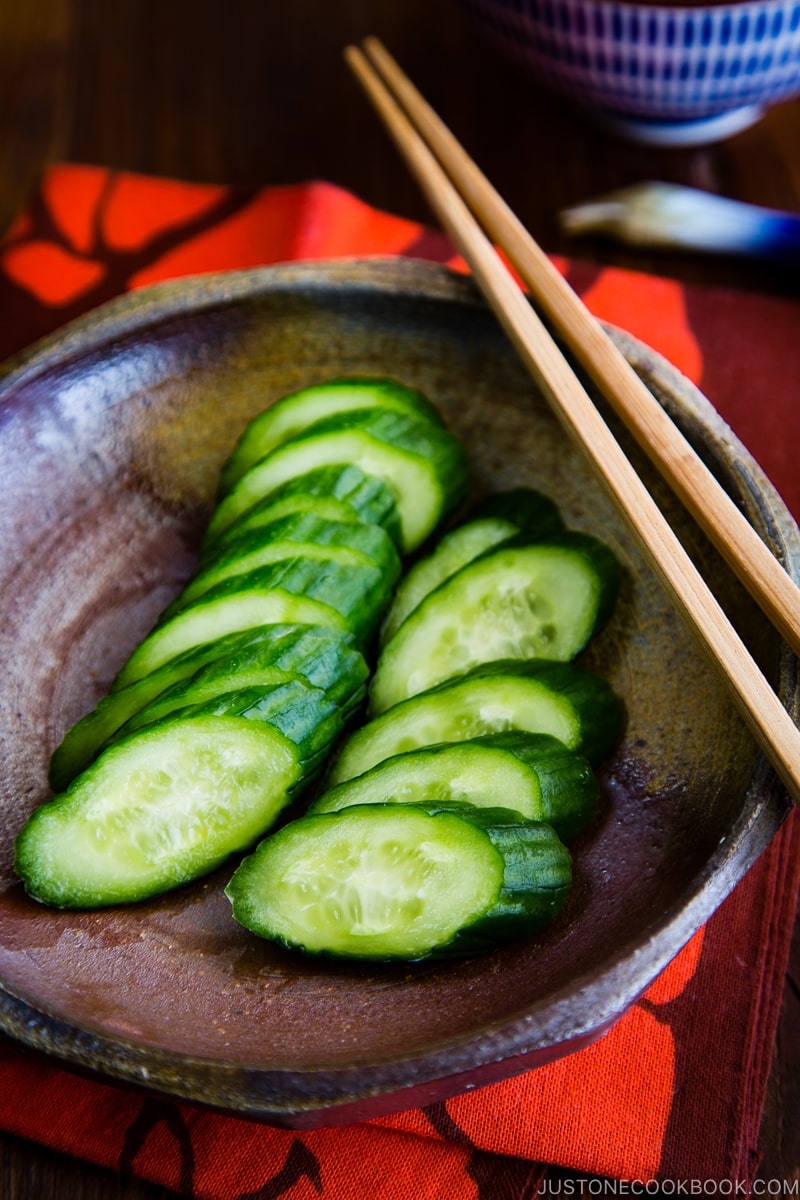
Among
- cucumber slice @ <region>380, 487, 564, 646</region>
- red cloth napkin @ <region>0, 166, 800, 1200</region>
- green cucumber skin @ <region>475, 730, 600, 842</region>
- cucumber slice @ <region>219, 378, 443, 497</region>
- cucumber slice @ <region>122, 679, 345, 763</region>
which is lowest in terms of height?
red cloth napkin @ <region>0, 166, 800, 1200</region>

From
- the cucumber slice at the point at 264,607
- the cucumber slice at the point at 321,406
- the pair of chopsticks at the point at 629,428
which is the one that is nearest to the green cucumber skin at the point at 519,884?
the pair of chopsticks at the point at 629,428

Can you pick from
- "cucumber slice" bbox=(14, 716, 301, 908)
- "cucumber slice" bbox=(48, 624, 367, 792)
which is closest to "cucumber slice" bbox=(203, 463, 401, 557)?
"cucumber slice" bbox=(48, 624, 367, 792)

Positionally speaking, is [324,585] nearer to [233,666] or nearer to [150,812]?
[233,666]

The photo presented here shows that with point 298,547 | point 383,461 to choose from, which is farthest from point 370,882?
point 383,461

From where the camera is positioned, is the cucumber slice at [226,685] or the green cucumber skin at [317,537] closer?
the cucumber slice at [226,685]

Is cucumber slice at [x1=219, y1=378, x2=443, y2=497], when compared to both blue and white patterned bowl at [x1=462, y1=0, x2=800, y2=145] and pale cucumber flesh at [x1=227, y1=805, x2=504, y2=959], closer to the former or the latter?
pale cucumber flesh at [x1=227, y1=805, x2=504, y2=959]

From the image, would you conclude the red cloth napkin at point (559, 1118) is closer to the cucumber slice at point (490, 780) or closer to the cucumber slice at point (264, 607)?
the cucumber slice at point (490, 780)

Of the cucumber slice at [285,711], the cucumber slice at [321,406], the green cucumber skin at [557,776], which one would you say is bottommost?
the green cucumber skin at [557,776]
